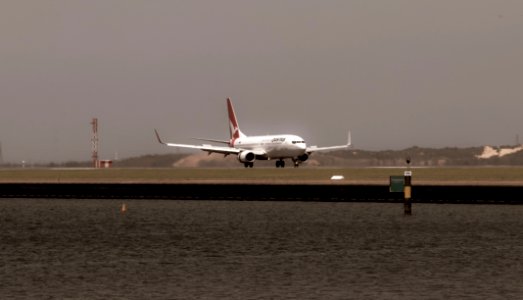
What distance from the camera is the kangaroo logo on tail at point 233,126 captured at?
14500 centimetres

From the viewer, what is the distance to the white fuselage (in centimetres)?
12004

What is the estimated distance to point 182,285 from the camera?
62.2 feet

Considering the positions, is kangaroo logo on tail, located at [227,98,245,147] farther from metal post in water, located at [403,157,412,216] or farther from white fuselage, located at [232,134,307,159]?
metal post in water, located at [403,157,412,216]

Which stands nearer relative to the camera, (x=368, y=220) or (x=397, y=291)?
(x=397, y=291)

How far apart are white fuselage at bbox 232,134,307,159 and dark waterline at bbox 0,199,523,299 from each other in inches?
3048

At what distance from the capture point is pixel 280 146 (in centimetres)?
12094

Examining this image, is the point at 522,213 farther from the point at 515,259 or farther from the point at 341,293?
the point at 341,293

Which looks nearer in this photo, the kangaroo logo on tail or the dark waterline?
the dark waterline

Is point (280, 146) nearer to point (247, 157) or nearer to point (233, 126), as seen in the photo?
point (247, 157)

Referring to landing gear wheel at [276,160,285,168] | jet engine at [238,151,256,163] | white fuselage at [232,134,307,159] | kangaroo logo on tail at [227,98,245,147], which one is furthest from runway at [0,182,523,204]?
kangaroo logo on tail at [227,98,245,147]

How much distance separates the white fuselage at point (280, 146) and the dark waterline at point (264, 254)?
7742 cm

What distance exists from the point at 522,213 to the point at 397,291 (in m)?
23.3

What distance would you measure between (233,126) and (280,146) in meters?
28.3

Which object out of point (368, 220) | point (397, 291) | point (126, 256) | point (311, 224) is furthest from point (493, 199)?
point (397, 291)
